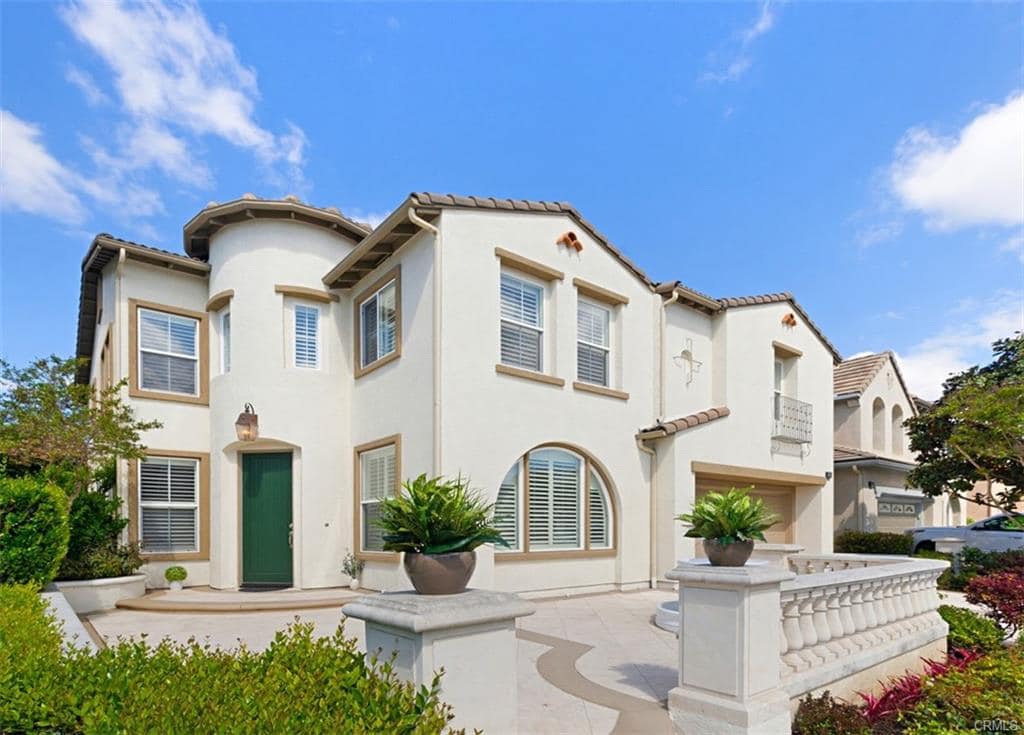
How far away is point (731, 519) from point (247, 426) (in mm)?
8821

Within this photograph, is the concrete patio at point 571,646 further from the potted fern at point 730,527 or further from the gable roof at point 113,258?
the gable roof at point 113,258

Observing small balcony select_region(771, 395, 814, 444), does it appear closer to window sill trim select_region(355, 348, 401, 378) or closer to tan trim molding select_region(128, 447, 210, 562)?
window sill trim select_region(355, 348, 401, 378)

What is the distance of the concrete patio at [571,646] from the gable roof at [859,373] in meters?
12.5

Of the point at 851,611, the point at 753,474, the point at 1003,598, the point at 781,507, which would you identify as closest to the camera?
the point at 851,611

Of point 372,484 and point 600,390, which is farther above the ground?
point 600,390

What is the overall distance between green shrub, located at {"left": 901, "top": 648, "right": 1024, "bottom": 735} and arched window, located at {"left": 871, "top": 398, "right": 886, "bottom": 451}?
1733 centimetres

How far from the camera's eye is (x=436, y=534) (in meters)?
3.63

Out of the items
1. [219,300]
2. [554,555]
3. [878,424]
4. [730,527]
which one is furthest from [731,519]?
[878,424]

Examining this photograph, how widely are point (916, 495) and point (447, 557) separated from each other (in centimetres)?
2354

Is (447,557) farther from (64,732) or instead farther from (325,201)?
(325,201)

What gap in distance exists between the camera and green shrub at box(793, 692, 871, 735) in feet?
15.0

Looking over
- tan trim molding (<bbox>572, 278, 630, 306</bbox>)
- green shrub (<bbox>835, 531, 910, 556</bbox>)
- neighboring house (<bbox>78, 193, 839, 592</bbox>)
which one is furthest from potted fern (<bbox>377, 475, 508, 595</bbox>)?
green shrub (<bbox>835, 531, 910, 556</bbox>)

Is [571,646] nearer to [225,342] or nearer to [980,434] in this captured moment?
[980,434]

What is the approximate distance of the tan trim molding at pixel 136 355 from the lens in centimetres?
1210
